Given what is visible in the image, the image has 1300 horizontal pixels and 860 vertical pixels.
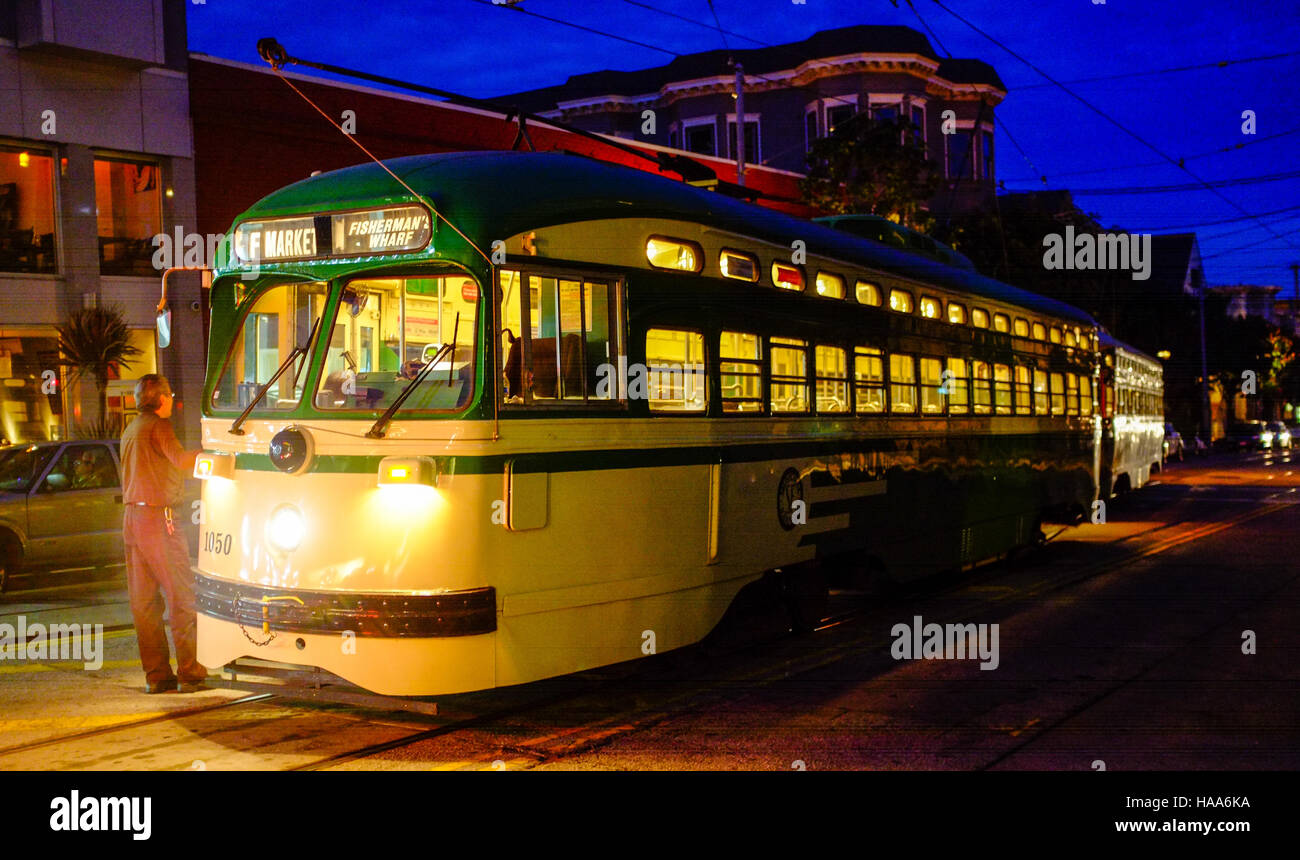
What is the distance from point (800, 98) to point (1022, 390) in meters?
28.5

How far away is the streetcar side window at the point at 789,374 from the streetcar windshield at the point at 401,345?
2874 mm

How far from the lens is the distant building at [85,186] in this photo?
64.3 ft

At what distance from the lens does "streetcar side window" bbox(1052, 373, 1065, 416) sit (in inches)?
622

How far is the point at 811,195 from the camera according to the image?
2914cm

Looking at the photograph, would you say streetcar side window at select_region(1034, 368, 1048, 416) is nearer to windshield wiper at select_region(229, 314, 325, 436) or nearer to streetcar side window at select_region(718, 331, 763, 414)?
streetcar side window at select_region(718, 331, 763, 414)

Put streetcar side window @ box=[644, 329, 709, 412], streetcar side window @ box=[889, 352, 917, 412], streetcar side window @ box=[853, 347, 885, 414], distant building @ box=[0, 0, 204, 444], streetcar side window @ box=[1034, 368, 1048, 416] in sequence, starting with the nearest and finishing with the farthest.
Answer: streetcar side window @ box=[644, 329, 709, 412] → streetcar side window @ box=[853, 347, 885, 414] → streetcar side window @ box=[889, 352, 917, 412] → streetcar side window @ box=[1034, 368, 1048, 416] → distant building @ box=[0, 0, 204, 444]

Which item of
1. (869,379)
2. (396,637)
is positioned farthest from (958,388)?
(396,637)

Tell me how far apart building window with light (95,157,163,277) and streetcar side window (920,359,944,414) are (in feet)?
49.4

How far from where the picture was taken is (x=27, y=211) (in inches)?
794

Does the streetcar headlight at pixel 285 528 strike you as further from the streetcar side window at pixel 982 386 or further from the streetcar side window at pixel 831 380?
the streetcar side window at pixel 982 386

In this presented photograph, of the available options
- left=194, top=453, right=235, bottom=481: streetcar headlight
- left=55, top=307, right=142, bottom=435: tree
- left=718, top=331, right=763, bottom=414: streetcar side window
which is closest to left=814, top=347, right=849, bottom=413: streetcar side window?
left=718, top=331, right=763, bottom=414: streetcar side window

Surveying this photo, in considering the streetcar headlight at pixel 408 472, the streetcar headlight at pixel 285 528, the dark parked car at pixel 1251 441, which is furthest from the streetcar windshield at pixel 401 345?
the dark parked car at pixel 1251 441
